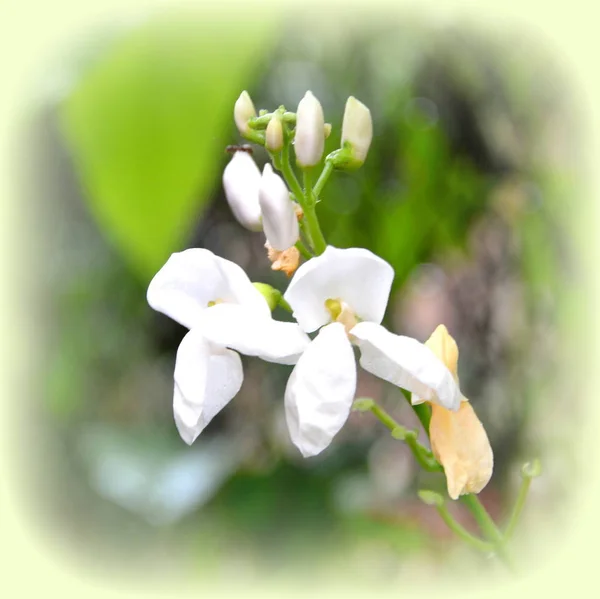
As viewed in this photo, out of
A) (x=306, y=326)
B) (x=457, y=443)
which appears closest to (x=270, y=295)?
(x=306, y=326)

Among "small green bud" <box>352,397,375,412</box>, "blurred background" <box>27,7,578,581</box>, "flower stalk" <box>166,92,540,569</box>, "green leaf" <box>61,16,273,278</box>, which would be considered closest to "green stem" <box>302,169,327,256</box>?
"flower stalk" <box>166,92,540,569</box>

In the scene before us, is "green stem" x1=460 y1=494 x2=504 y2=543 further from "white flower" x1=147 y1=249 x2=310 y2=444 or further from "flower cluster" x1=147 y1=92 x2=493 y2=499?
"white flower" x1=147 y1=249 x2=310 y2=444

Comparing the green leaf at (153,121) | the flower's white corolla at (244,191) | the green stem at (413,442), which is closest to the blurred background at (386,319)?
the green leaf at (153,121)

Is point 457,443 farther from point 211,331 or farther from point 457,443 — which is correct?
point 211,331

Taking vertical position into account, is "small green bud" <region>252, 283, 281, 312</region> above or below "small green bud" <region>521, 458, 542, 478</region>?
above

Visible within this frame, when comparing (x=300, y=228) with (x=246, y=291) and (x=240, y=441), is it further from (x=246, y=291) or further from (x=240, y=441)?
(x=240, y=441)

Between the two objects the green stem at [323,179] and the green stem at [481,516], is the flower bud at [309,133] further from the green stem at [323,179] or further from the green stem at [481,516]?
the green stem at [481,516]
